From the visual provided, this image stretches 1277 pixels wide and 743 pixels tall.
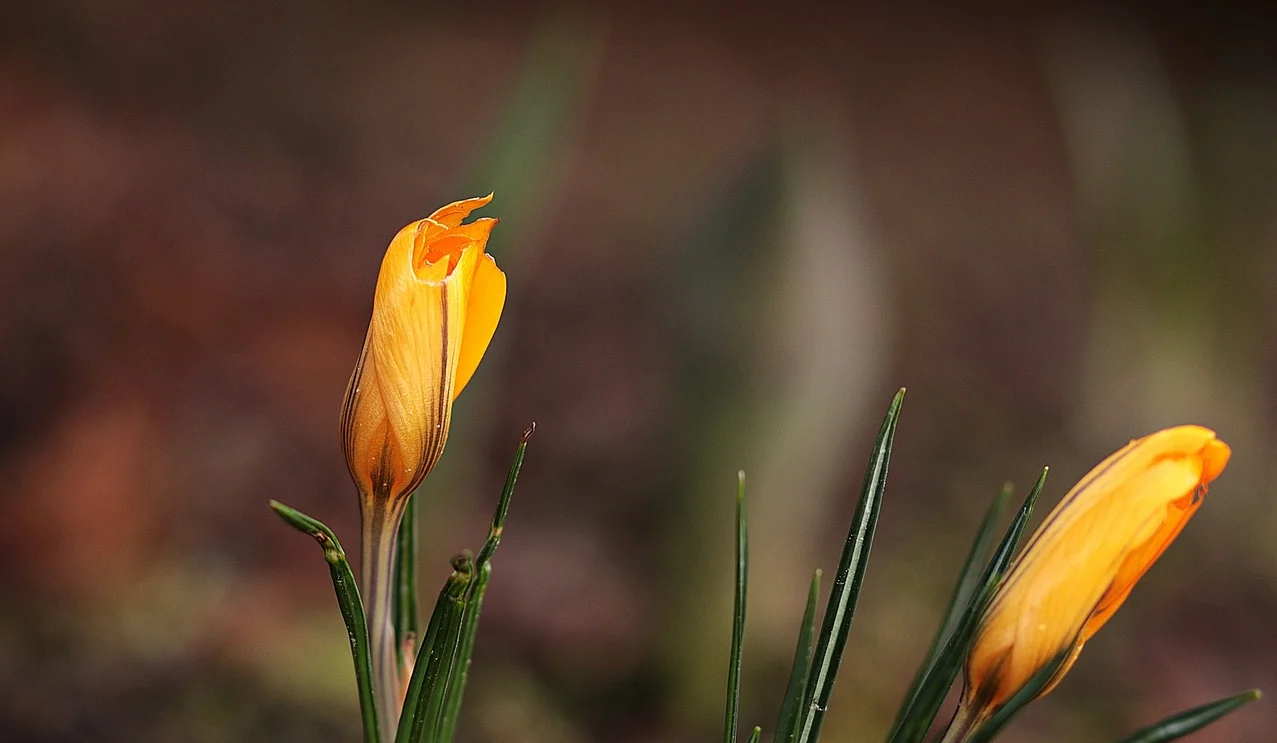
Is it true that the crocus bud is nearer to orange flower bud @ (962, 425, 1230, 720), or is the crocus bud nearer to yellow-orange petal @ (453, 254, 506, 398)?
yellow-orange petal @ (453, 254, 506, 398)

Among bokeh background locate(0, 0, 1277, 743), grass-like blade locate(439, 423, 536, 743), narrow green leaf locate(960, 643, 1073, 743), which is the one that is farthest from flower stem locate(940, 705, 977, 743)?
bokeh background locate(0, 0, 1277, 743)

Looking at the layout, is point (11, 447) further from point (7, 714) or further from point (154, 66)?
point (154, 66)

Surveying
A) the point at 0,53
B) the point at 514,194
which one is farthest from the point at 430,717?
the point at 0,53

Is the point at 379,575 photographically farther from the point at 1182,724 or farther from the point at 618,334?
the point at 618,334

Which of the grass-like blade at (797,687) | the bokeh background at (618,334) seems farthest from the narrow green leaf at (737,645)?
the bokeh background at (618,334)

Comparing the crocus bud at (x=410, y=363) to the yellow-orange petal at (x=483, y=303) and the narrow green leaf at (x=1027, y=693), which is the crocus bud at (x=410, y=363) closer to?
the yellow-orange petal at (x=483, y=303)

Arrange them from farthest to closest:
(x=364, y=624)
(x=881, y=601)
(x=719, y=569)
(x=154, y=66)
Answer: (x=154, y=66)
(x=881, y=601)
(x=719, y=569)
(x=364, y=624)
